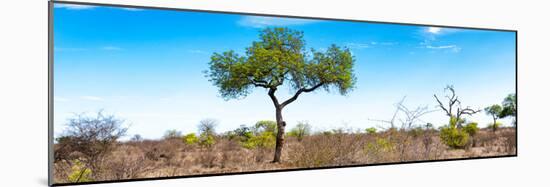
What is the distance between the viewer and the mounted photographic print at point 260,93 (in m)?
6.25

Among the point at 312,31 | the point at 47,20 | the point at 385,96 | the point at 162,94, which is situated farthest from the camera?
the point at 385,96

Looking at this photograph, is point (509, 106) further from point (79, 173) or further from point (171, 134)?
point (79, 173)

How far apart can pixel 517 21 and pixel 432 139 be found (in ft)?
7.27

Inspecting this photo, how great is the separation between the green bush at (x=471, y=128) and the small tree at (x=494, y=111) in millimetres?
275

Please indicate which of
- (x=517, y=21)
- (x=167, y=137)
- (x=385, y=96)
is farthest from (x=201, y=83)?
(x=517, y=21)

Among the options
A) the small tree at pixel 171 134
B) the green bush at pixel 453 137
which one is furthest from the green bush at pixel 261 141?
the green bush at pixel 453 137

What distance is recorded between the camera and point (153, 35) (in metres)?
6.54

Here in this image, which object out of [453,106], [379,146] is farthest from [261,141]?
[453,106]

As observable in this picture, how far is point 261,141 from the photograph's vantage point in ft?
23.4

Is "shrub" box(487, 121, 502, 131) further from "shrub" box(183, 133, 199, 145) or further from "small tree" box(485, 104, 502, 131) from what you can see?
"shrub" box(183, 133, 199, 145)

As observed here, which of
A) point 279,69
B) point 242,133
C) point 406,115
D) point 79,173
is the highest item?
point 279,69

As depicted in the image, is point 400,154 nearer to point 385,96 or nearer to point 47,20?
point 385,96

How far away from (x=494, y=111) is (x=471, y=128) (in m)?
0.44

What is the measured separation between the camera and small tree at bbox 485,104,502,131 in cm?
848
